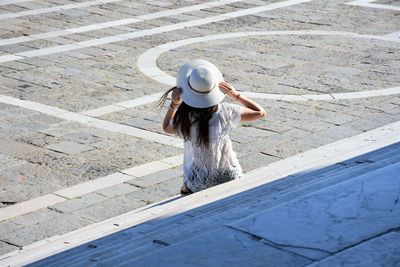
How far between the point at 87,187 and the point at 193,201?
6.09ft

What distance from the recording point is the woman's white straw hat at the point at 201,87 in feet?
24.0

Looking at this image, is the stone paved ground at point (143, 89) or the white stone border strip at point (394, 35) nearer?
the stone paved ground at point (143, 89)

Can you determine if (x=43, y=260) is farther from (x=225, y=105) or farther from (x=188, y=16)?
(x=188, y=16)

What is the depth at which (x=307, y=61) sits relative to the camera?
524 inches

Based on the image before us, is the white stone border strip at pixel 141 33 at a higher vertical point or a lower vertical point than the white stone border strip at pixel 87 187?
higher

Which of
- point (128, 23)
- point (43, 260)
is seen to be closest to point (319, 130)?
point (43, 260)

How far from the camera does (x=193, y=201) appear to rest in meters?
7.24

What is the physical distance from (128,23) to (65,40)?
1399 mm

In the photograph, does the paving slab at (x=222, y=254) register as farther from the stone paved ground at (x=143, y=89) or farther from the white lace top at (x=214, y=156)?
the stone paved ground at (x=143, y=89)

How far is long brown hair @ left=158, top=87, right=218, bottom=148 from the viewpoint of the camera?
735cm

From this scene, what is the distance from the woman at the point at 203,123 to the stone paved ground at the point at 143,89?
1073 millimetres

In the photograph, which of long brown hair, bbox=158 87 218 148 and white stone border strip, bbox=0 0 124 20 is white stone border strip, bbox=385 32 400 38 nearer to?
white stone border strip, bbox=0 0 124 20

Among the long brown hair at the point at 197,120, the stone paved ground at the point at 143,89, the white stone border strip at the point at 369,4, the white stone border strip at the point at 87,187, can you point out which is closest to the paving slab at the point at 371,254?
the long brown hair at the point at 197,120

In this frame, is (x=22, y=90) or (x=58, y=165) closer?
(x=58, y=165)
